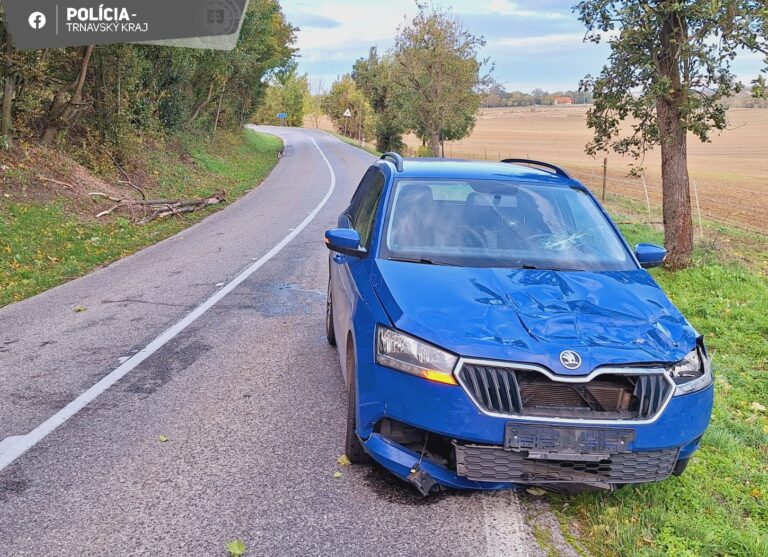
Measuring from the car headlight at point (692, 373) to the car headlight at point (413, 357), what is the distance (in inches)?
44.0

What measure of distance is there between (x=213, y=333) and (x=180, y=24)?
18023mm

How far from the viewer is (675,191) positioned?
9.61 meters

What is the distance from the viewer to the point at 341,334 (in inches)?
180

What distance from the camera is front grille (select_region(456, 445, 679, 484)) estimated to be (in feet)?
10.2

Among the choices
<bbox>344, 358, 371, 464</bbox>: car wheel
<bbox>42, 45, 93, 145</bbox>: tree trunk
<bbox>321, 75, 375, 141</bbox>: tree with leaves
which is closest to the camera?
<bbox>344, 358, 371, 464</bbox>: car wheel

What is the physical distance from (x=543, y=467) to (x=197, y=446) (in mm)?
2187

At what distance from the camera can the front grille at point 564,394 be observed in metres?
3.04

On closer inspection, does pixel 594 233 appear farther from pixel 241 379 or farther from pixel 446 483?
pixel 241 379

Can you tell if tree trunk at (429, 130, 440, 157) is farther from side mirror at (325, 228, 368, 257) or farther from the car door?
side mirror at (325, 228, 368, 257)

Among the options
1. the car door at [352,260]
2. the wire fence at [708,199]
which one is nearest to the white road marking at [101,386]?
the car door at [352,260]

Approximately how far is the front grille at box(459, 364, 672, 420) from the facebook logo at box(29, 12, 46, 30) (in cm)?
1454

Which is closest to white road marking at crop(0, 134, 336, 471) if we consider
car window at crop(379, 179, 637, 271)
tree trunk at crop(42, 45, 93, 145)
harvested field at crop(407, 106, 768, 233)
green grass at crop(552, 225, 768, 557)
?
car window at crop(379, 179, 637, 271)

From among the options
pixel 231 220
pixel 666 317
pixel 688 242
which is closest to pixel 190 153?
pixel 231 220

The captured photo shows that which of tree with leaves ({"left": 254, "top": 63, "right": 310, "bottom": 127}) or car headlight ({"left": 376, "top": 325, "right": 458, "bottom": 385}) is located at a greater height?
tree with leaves ({"left": 254, "top": 63, "right": 310, "bottom": 127})
